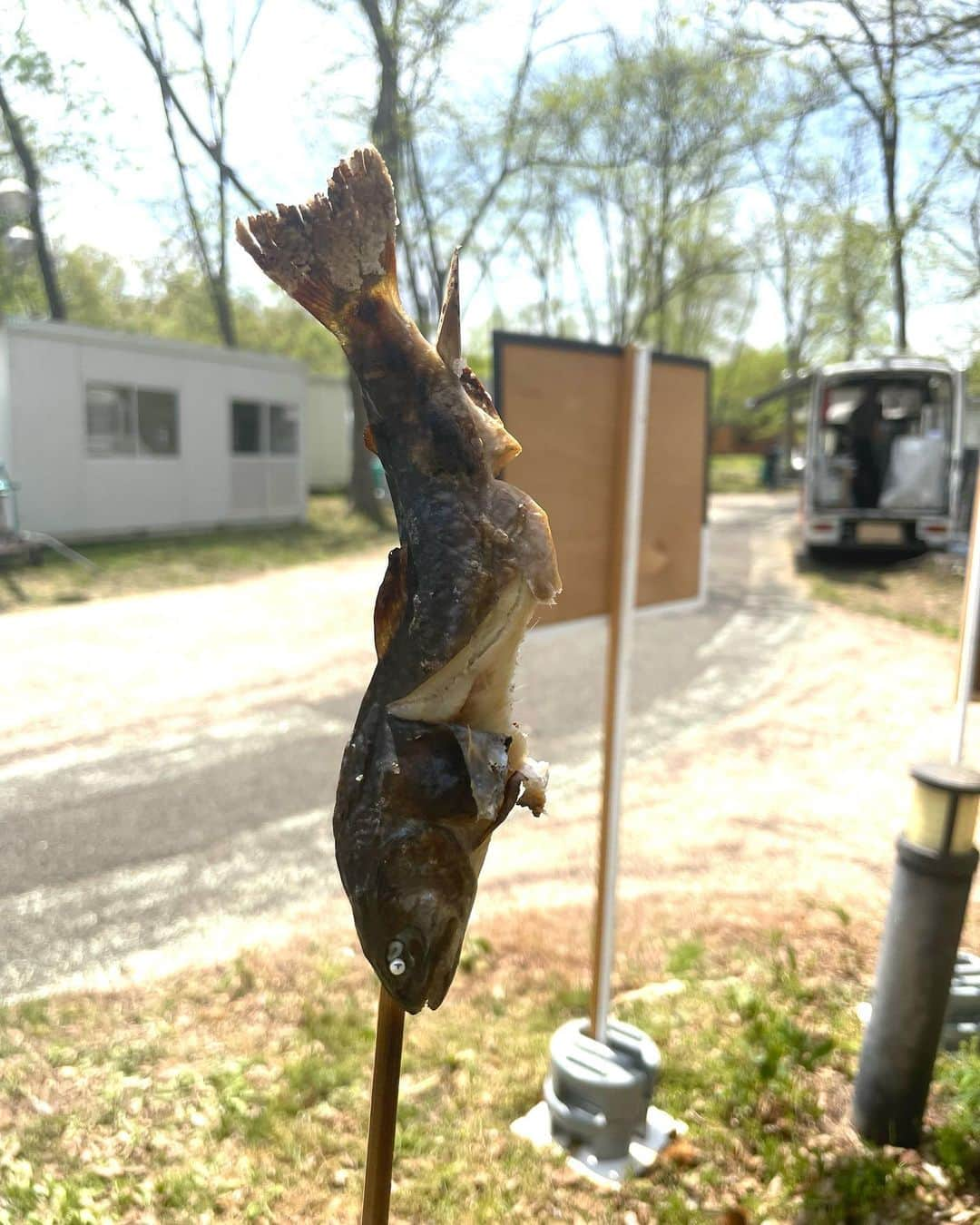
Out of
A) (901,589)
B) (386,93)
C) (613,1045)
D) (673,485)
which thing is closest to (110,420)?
(386,93)

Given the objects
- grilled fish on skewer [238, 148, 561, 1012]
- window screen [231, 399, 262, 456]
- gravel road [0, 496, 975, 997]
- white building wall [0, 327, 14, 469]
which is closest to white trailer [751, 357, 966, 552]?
gravel road [0, 496, 975, 997]

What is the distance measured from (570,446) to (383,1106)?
5.96 ft

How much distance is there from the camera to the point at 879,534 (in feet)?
48.9

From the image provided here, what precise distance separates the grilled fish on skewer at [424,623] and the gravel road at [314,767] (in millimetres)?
1166

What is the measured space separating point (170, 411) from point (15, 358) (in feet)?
10.4

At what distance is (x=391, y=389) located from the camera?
1.25 meters

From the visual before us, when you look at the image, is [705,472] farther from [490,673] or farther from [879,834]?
[879,834]

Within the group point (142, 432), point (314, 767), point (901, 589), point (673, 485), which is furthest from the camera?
point (142, 432)

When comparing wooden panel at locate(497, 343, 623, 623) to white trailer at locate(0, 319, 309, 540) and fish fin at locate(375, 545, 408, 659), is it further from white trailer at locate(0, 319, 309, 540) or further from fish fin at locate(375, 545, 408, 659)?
white trailer at locate(0, 319, 309, 540)

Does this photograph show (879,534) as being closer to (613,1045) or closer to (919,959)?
(919,959)

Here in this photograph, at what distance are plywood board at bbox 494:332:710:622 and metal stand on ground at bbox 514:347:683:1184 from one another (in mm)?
48

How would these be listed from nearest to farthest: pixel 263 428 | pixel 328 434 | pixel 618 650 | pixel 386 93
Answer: pixel 618 650 → pixel 386 93 → pixel 263 428 → pixel 328 434

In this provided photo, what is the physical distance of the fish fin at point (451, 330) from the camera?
1.29 metres

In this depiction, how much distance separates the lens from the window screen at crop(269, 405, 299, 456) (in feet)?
62.9
